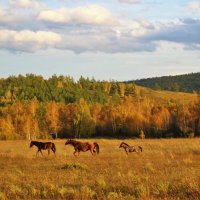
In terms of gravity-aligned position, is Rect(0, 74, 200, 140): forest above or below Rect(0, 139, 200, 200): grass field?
above

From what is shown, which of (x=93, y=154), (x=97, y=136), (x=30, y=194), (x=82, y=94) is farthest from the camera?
(x=82, y=94)

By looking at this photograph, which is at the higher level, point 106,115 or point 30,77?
point 30,77

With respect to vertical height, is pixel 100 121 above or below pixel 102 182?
above

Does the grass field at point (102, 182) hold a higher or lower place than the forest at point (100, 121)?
lower

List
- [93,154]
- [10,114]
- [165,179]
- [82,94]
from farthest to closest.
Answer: [82,94] → [10,114] → [93,154] → [165,179]

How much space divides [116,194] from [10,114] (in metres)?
92.0

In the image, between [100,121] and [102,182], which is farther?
[100,121]

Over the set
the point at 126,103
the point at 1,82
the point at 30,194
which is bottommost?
the point at 30,194

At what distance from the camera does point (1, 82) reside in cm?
18350

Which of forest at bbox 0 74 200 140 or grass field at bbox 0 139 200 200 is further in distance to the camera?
forest at bbox 0 74 200 140

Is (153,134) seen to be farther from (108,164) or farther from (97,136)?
(108,164)

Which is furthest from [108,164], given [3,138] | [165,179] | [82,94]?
[82,94]

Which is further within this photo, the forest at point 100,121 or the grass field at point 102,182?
the forest at point 100,121

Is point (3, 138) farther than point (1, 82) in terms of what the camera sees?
No
